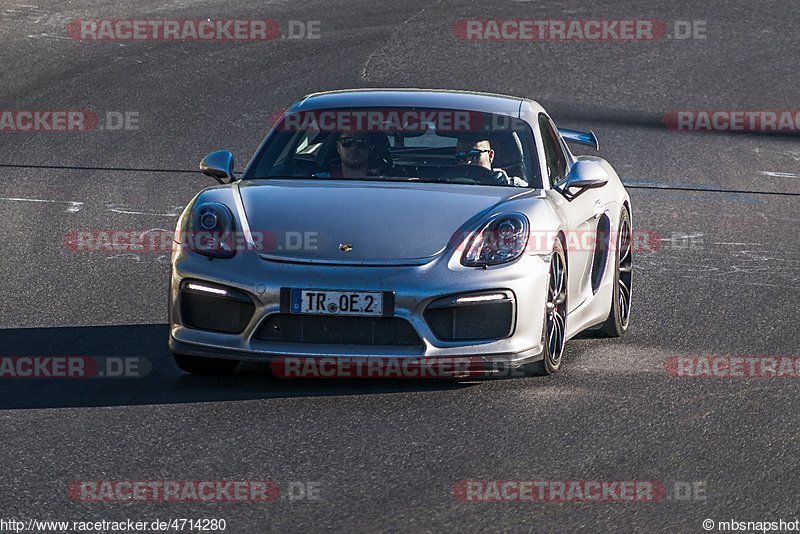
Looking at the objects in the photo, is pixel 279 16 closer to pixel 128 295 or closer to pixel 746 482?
pixel 128 295

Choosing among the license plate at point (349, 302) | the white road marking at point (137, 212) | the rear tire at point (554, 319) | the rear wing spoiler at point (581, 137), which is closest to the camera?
the license plate at point (349, 302)

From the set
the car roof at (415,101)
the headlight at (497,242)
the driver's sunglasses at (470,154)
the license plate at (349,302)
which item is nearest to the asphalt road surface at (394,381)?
the license plate at (349,302)

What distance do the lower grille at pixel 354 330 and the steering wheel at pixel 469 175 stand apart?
124 centimetres

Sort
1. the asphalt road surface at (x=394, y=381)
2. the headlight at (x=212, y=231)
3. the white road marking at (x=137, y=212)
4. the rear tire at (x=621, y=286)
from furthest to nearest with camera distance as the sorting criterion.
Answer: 1. the white road marking at (x=137, y=212)
2. the rear tire at (x=621, y=286)
3. the headlight at (x=212, y=231)
4. the asphalt road surface at (x=394, y=381)

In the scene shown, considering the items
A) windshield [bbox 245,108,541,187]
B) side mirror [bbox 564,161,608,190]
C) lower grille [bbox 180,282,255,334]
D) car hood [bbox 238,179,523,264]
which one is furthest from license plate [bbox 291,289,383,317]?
side mirror [bbox 564,161,608,190]

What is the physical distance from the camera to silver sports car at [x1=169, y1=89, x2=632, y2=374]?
6.50 m

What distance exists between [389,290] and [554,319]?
987 mm

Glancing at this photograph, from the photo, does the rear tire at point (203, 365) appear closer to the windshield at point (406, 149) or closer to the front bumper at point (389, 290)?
the front bumper at point (389, 290)

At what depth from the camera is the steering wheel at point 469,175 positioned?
7535 millimetres

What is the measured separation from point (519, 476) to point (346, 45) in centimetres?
1446

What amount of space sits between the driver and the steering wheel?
2cm

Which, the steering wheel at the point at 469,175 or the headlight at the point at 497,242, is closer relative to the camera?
the headlight at the point at 497,242

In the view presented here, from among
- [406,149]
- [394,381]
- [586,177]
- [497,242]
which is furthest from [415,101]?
[394,381]

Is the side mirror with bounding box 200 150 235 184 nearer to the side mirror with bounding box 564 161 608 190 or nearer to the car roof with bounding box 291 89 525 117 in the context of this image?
the car roof with bounding box 291 89 525 117
